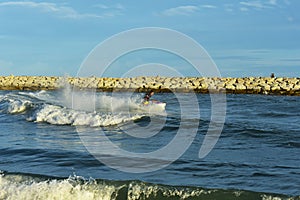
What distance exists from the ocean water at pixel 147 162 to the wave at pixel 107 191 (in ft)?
0.06

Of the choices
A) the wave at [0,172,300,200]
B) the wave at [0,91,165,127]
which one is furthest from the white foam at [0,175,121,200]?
the wave at [0,91,165,127]

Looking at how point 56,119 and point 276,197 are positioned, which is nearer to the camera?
point 276,197

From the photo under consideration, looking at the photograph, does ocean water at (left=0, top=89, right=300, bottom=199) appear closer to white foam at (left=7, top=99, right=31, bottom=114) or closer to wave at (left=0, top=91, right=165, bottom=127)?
wave at (left=0, top=91, right=165, bottom=127)

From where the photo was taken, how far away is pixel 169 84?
42125mm

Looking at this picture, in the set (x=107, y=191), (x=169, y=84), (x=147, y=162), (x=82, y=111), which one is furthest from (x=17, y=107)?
(x=169, y=84)

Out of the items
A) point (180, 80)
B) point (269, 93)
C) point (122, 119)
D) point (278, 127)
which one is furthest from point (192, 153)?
point (180, 80)

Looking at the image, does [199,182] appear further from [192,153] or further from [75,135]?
[75,135]

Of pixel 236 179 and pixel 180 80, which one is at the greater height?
pixel 180 80

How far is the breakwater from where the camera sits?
123 ft

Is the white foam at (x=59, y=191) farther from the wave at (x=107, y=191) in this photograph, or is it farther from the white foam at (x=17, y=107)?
the white foam at (x=17, y=107)

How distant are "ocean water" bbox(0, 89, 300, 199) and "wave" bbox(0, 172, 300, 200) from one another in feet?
0.06

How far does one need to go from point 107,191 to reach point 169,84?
110 feet

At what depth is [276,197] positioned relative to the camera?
8.18m

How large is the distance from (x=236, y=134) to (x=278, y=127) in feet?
7.80
